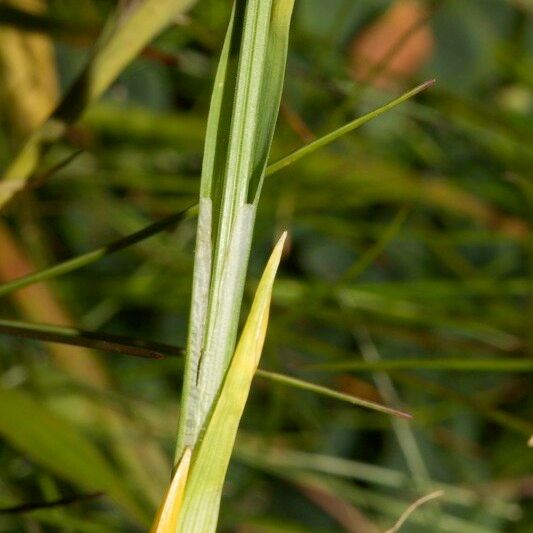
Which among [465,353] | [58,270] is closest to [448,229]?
[465,353]

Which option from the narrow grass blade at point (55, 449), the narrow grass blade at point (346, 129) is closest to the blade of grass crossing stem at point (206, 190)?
the narrow grass blade at point (346, 129)

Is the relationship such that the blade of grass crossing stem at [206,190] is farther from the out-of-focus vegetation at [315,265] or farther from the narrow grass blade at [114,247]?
the out-of-focus vegetation at [315,265]

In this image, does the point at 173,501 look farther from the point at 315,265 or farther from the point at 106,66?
the point at 315,265

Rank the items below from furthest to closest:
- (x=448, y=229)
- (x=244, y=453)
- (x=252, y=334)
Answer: (x=448, y=229), (x=244, y=453), (x=252, y=334)

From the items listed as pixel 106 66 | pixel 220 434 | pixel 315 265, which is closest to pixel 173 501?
pixel 220 434

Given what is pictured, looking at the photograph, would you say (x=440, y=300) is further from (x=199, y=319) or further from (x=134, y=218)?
(x=199, y=319)

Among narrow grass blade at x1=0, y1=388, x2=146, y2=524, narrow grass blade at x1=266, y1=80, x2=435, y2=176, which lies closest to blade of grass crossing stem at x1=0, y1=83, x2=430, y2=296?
narrow grass blade at x1=266, y1=80, x2=435, y2=176
